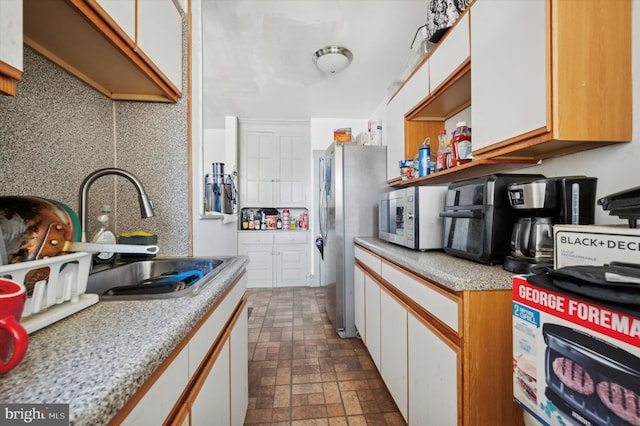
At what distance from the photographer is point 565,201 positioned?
88cm

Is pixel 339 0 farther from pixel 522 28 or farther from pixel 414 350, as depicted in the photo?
pixel 414 350

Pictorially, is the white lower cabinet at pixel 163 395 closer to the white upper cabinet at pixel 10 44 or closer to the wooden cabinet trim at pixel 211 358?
the wooden cabinet trim at pixel 211 358

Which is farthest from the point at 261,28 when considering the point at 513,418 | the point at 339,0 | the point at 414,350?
Answer: the point at 513,418

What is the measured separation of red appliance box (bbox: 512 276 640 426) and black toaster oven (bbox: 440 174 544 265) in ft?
1.28

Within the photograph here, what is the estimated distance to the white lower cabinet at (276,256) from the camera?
389 centimetres

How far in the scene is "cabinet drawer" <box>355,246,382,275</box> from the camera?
67.4 inches

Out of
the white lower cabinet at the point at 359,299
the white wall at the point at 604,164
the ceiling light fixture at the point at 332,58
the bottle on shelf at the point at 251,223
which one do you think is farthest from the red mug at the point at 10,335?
the bottle on shelf at the point at 251,223

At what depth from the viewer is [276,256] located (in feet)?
12.9

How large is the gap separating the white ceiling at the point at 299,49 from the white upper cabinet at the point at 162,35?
726mm

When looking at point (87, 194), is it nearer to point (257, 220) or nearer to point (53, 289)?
point (53, 289)

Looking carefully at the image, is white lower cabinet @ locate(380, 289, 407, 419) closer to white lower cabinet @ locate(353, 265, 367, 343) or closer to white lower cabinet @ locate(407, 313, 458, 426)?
white lower cabinet @ locate(407, 313, 458, 426)

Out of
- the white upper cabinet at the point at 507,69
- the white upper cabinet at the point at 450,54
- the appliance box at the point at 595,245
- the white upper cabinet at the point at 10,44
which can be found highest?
the white upper cabinet at the point at 450,54

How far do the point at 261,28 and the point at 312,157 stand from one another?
6.91 ft

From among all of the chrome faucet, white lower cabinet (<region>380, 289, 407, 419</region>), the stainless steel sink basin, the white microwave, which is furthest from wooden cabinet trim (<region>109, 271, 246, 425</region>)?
the white microwave
